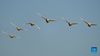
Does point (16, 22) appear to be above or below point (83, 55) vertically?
above

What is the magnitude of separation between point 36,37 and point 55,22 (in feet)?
0.67

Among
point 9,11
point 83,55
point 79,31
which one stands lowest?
point 83,55

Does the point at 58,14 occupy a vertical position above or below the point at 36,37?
above

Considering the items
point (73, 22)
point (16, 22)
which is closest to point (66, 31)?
point (73, 22)

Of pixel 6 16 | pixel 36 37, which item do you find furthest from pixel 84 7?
pixel 6 16

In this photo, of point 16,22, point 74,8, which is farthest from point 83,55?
point 16,22

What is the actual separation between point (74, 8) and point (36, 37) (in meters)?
0.41

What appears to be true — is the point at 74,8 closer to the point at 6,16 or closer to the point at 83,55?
the point at 83,55

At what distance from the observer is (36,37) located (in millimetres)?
2797

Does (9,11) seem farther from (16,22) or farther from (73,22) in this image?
(73,22)

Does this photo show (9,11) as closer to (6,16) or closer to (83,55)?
(6,16)

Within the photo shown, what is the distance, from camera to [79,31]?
2.82 meters

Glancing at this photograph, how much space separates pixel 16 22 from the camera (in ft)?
9.13

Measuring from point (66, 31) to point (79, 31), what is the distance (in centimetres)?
11
